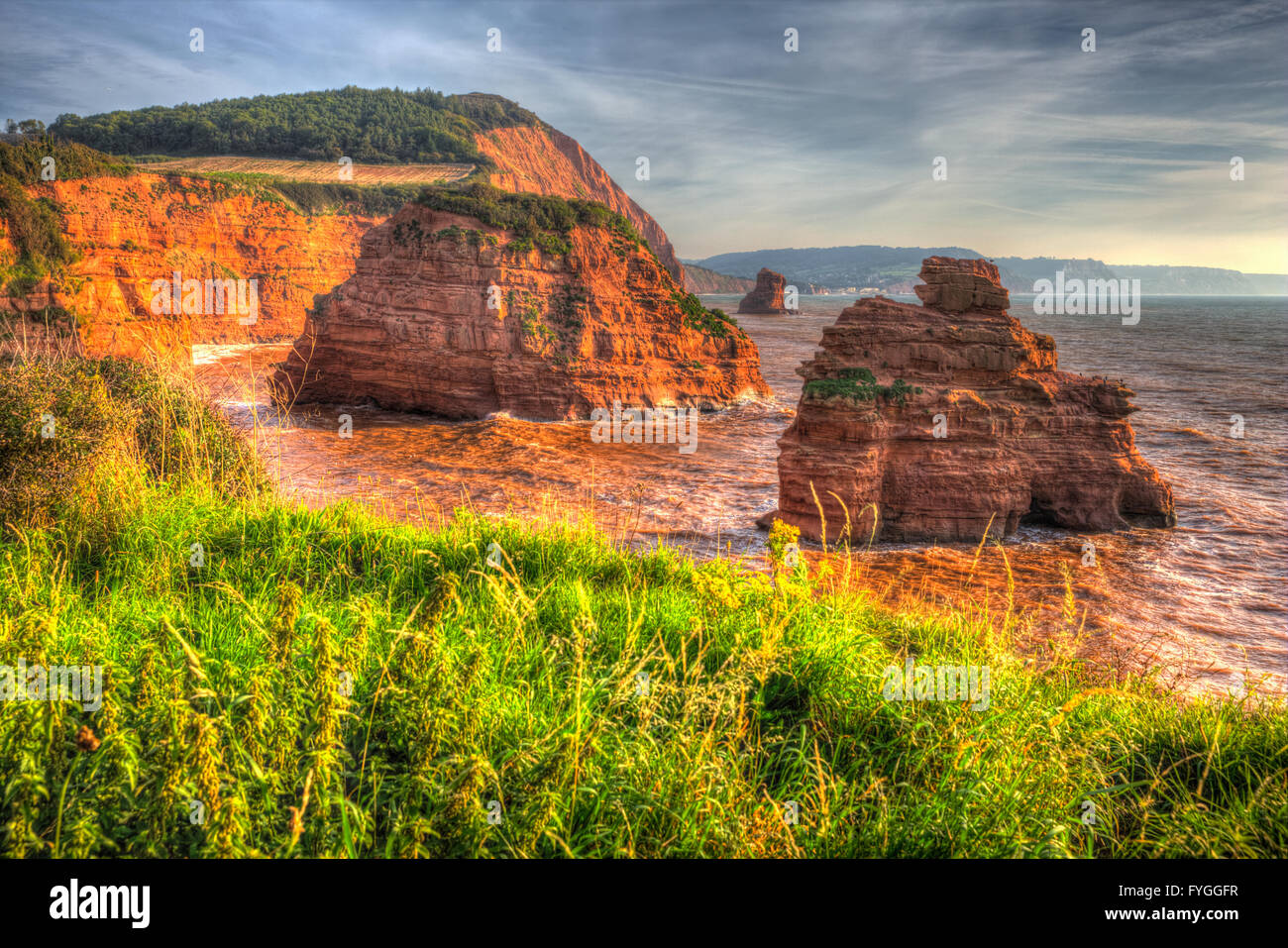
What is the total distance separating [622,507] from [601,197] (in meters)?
132

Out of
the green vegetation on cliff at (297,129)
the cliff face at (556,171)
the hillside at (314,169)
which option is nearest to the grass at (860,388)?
the hillside at (314,169)

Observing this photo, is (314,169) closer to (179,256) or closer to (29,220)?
(179,256)

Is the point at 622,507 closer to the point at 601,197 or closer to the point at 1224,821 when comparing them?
the point at 1224,821

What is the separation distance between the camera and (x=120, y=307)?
1357 inches

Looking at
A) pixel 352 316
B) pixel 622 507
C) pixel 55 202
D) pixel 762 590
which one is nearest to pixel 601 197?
pixel 55 202
